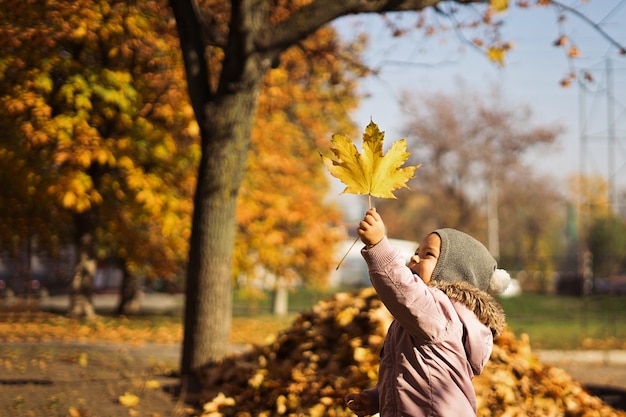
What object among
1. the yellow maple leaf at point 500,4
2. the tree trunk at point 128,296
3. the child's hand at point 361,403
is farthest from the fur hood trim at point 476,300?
the tree trunk at point 128,296

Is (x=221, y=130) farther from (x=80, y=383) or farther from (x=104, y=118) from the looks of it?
(x=104, y=118)

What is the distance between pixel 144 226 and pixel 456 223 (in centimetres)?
3795

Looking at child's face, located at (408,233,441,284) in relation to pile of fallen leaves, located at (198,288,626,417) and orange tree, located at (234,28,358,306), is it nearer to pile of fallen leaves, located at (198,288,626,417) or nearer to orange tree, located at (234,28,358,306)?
pile of fallen leaves, located at (198,288,626,417)

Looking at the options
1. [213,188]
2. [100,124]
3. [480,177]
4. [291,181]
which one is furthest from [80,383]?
[480,177]

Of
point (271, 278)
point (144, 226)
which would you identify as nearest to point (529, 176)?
point (271, 278)

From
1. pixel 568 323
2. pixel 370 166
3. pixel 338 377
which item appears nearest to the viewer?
pixel 370 166

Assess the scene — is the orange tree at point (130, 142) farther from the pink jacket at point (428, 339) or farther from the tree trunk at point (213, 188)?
the pink jacket at point (428, 339)

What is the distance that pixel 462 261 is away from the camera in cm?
318

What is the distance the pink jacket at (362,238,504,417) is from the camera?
2918 millimetres

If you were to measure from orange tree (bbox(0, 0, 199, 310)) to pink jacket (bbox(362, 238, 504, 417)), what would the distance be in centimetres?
640

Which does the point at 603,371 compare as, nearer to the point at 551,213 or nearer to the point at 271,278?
the point at 271,278

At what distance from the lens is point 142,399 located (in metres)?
6.98

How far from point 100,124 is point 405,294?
1303 centimetres

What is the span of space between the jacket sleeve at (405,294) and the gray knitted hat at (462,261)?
0.13 meters
